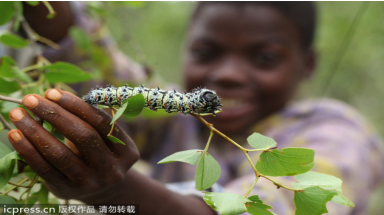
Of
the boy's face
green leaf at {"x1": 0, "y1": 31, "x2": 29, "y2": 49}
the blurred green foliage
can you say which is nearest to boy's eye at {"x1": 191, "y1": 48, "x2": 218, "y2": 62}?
the boy's face

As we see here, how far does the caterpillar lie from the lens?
0.55 metres

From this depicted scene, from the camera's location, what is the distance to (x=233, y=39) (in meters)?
1.54

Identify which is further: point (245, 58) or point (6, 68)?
point (245, 58)

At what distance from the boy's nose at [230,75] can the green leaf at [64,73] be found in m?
0.88

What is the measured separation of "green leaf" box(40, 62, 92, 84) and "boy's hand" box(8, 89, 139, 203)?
0.20 metres

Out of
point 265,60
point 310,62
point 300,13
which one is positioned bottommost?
point 265,60

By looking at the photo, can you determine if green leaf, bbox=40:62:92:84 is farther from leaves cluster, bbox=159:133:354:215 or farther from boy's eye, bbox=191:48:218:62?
boy's eye, bbox=191:48:218:62

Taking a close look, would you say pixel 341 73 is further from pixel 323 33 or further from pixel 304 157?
pixel 304 157

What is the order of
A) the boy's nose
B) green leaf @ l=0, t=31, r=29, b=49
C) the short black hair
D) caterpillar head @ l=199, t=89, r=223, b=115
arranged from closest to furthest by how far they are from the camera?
caterpillar head @ l=199, t=89, r=223, b=115, green leaf @ l=0, t=31, r=29, b=49, the boy's nose, the short black hair

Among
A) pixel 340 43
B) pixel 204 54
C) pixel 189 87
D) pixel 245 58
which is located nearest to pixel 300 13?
pixel 245 58

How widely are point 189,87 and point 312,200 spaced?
1.35 metres

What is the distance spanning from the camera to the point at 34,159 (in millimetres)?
491

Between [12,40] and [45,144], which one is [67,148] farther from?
[12,40]

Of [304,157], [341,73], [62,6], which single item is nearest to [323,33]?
[341,73]
